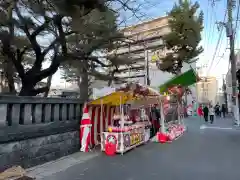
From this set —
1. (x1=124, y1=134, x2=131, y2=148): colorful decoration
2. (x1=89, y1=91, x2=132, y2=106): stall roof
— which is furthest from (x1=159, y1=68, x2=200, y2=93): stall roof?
(x1=124, y1=134, x2=131, y2=148): colorful decoration

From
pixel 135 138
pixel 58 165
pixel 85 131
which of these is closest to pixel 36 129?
pixel 58 165

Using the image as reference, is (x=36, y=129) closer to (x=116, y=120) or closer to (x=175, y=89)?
(x=116, y=120)

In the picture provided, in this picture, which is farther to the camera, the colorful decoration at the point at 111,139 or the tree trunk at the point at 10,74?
the tree trunk at the point at 10,74

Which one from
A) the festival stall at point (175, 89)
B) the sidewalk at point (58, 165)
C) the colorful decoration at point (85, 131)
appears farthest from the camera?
the festival stall at point (175, 89)

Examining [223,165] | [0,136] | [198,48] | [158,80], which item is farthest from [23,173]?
[158,80]

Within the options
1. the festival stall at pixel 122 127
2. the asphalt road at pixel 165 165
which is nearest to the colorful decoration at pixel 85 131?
the festival stall at pixel 122 127

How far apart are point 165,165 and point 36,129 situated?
141 inches

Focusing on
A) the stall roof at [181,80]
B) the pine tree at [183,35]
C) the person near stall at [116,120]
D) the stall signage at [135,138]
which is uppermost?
the pine tree at [183,35]

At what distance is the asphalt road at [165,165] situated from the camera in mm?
6238

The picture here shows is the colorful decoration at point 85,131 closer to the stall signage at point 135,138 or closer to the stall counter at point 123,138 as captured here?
the stall counter at point 123,138

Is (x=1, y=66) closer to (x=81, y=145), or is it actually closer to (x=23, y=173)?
(x=81, y=145)

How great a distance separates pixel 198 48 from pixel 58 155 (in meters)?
26.9

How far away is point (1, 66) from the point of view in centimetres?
1384

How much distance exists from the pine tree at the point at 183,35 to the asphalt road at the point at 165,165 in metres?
21.6
